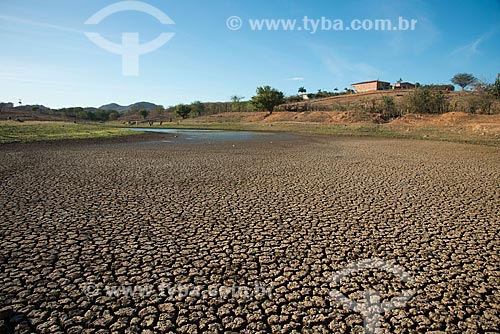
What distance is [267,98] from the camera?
64375 mm

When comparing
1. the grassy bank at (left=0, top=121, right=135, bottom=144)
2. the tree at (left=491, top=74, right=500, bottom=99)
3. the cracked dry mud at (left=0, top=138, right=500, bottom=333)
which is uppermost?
the tree at (left=491, top=74, right=500, bottom=99)

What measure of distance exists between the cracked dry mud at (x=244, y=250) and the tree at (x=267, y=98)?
5714 cm

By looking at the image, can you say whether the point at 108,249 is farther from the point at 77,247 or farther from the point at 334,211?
the point at 334,211

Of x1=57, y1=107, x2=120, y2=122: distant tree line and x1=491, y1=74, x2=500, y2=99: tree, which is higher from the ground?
x1=491, y1=74, x2=500, y2=99: tree

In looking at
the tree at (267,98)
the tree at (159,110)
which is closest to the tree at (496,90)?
the tree at (267,98)

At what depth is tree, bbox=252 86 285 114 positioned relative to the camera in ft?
211

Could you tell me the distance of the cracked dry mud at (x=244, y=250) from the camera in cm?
295

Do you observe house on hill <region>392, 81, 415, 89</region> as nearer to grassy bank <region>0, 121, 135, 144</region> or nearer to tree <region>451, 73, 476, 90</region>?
tree <region>451, 73, 476, 90</region>

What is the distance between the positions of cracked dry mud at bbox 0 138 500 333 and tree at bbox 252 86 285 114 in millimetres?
57137

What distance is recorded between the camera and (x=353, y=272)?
378 cm

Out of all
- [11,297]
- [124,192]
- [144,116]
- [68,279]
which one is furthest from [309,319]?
[144,116]

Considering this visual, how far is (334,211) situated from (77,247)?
460 cm

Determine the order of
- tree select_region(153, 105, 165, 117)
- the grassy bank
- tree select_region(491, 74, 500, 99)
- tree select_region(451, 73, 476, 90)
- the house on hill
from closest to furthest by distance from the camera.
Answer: the grassy bank → tree select_region(491, 74, 500, 99) → tree select_region(451, 73, 476, 90) → the house on hill → tree select_region(153, 105, 165, 117)

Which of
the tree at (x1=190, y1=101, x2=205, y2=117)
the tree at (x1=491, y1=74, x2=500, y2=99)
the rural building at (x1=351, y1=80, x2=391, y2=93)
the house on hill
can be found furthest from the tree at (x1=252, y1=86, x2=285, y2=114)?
the house on hill
